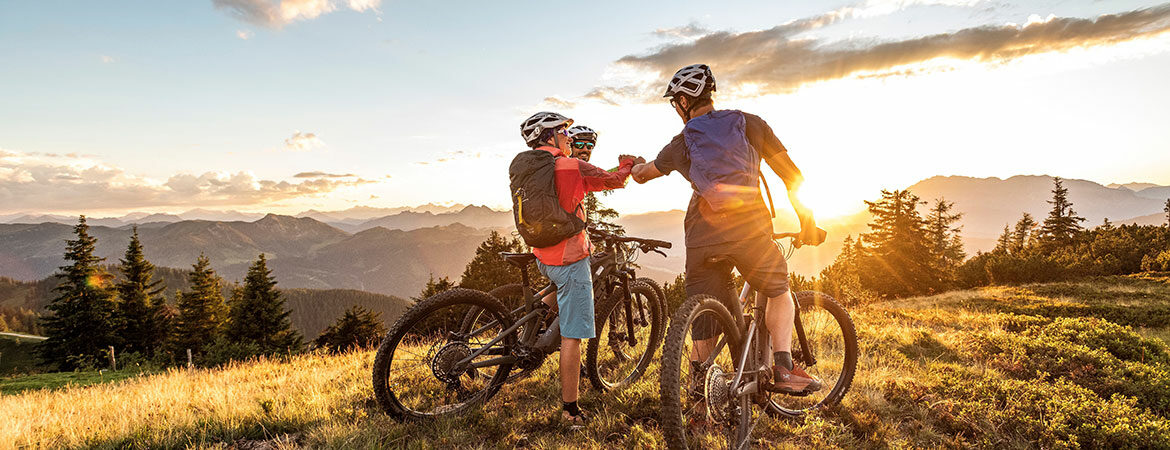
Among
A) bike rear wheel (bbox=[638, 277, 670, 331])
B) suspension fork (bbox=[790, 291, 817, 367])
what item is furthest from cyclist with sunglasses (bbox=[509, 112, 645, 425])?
suspension fork (bbox=[790, 291, 817, 367])

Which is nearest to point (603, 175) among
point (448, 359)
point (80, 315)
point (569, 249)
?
point (569, 249)

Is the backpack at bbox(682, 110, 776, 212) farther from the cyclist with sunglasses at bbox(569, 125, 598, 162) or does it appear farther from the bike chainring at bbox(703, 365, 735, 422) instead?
the cyclist with sunglasses at bbox(569, 125, 598, 162)

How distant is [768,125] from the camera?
3.82m

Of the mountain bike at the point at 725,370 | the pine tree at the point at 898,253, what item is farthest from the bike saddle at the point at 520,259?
the pine tree at the point at 898,253

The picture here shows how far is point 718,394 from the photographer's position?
3717 millimetres

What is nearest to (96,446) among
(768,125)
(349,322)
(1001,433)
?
(768,125)

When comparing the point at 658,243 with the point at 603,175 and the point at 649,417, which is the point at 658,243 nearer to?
the point at 603,175

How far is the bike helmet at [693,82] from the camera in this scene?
385cm

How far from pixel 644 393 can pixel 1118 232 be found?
48.5 m

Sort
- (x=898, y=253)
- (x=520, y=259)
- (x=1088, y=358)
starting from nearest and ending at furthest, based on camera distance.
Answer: (x=520, y=259), (x=1088, y=358), (x=898, y=253)

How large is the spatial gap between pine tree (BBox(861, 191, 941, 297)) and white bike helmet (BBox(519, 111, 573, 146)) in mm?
49847

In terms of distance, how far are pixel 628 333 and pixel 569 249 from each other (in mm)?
1833

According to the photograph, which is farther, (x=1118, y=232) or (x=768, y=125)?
(x=1118, y=232)

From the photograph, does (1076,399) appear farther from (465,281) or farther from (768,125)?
(465,281)
